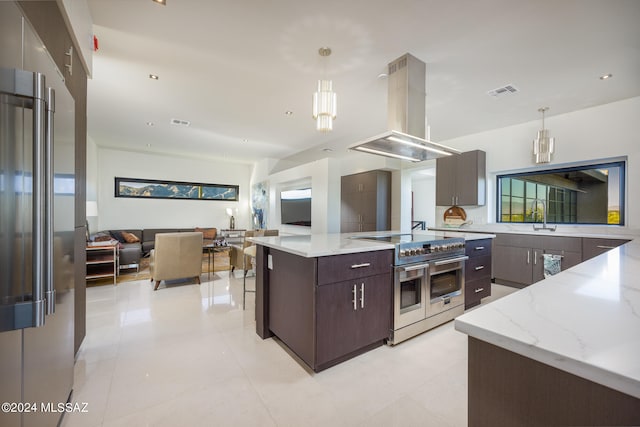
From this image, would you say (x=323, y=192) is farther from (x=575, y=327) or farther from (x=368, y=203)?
(x=575, y=327)

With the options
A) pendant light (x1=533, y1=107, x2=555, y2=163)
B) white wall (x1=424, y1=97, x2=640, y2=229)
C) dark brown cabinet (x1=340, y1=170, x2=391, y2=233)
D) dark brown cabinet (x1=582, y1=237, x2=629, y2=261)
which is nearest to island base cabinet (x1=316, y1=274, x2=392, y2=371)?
dark brown cabinet (x1=582, y1=237, x2=629, y2=261)

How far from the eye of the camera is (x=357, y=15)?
2029mm

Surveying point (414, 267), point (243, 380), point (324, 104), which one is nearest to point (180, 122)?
point (324, 104)

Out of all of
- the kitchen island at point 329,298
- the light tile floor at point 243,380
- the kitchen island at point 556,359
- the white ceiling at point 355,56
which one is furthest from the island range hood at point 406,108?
the kitchen island at point 556,359

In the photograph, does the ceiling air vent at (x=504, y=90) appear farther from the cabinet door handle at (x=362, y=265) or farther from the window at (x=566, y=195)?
the cabinet door handle at (x=362, y=265)

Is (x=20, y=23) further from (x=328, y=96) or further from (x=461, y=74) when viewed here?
(x=461, y=74)

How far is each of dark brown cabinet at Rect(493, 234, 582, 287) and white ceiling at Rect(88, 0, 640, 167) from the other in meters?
1.84

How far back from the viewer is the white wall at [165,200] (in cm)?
661

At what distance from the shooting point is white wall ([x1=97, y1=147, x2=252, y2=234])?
6.61 meters

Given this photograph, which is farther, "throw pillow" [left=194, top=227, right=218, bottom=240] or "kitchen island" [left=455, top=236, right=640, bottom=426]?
"throw pillow" [left=194, top=227, right=218, bottom=240]

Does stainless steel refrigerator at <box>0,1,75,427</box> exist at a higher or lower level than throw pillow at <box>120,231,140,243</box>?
higher

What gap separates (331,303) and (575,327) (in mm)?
1402

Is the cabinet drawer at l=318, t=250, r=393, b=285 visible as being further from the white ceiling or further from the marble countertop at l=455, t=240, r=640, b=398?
the white ceiling

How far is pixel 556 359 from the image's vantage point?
451 millimetres
